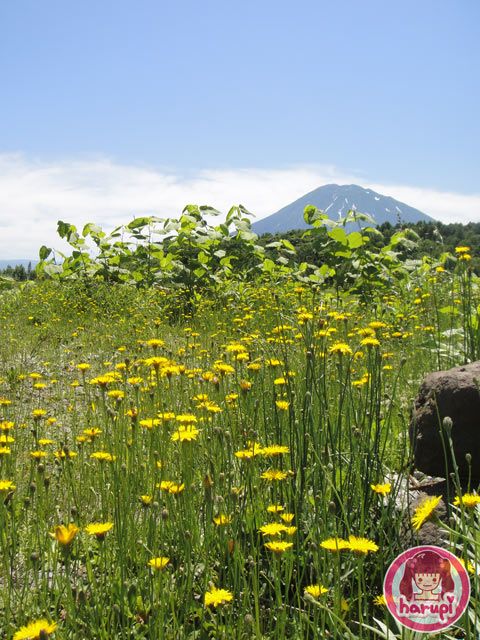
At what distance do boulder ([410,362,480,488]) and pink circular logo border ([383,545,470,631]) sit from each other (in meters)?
1.10

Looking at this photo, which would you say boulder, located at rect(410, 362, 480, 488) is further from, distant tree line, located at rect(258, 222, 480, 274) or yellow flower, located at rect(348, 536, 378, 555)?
distant tree line, located at rect(258, 222, 480, 274)

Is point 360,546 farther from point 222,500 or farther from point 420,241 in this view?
point 420,241

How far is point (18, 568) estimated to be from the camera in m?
2.06

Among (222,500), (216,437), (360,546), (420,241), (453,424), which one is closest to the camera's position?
(360,546)

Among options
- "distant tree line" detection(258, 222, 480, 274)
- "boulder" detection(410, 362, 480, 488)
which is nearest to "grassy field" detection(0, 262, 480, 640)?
"boulder" detection(410, 362, 480, 488)

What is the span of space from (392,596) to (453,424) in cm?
123

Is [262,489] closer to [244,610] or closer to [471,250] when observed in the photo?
[244,610]

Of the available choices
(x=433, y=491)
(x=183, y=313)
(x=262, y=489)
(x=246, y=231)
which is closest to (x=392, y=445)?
(x=433, y=491)

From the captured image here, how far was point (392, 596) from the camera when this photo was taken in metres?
1.05

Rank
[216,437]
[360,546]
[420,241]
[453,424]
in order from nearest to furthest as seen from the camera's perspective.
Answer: [360,546], [453,424], [216,437], [420,241]

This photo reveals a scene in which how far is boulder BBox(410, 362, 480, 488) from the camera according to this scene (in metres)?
2.14

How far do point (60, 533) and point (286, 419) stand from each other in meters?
1.40

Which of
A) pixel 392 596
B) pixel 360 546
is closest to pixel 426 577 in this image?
pixel 392 596

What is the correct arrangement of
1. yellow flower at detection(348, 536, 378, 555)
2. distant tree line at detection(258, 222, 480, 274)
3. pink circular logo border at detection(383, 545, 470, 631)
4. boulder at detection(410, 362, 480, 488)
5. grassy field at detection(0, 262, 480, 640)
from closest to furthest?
pink circular logo border at detection(383, 545, 470, 631) → yellow flower at detection(348, 536, 378, 555) → grassy field at detection(0, 262, 480, 640) → boulder at detection(410, 362, 480, 488) → distant tree line at detection(258, 222, 480, 274)
